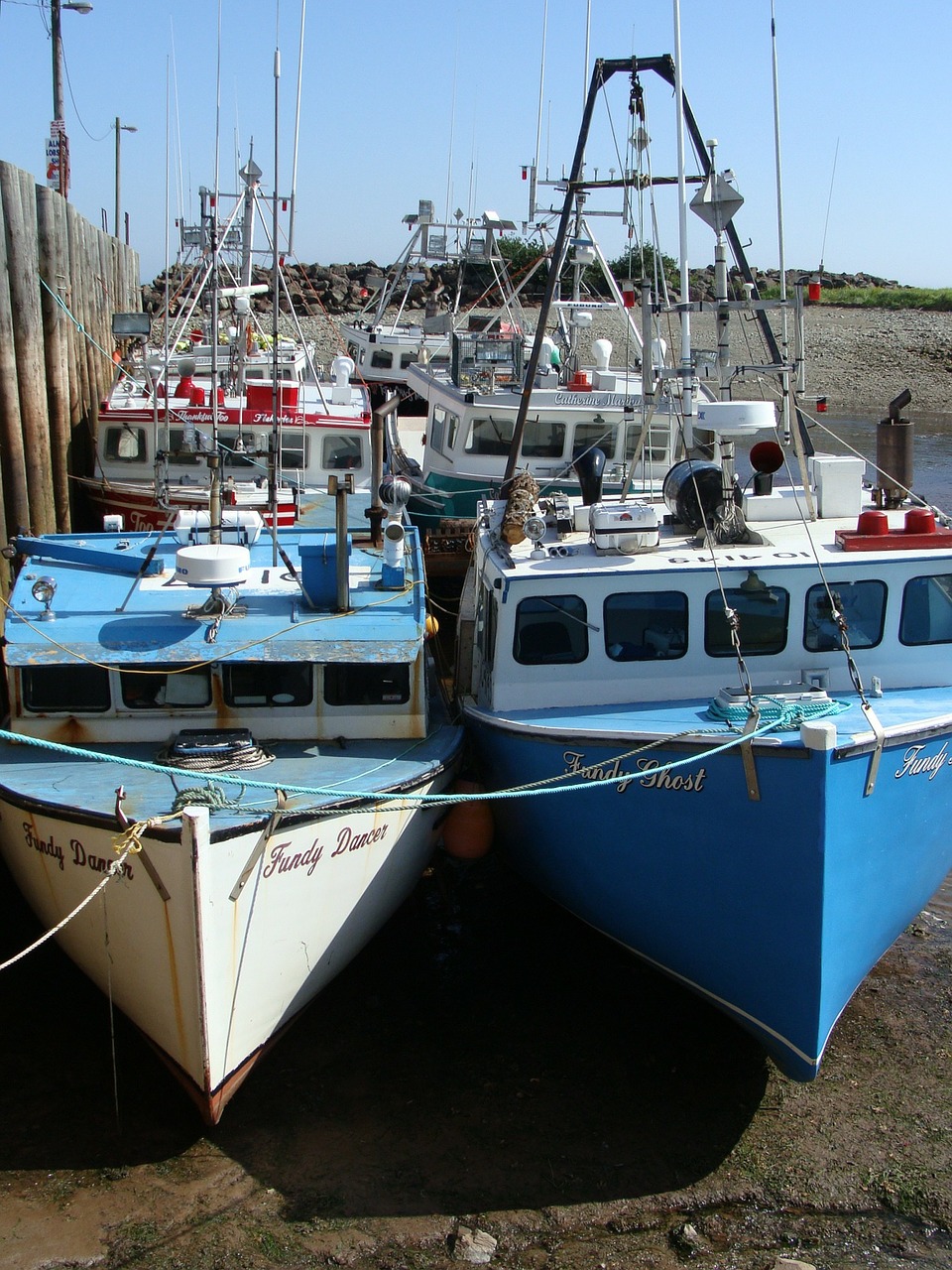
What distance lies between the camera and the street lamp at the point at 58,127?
25.0 m

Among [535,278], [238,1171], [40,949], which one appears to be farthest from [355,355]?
[238,1171]

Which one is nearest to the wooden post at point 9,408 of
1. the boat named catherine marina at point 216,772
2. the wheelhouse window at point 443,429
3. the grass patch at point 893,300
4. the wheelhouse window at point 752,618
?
the boat named catherine marina at point 216,772

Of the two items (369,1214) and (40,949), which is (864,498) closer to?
(369,1214)

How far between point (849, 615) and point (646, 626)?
4.80 feet

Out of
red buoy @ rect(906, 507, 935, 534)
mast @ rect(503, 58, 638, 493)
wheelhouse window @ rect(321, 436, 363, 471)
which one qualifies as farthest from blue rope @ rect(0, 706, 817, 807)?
wheelhouse window @ rect(321, 436, 363, 471)

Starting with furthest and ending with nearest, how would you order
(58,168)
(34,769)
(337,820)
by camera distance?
(58,168) < (34,769) < (337,820)

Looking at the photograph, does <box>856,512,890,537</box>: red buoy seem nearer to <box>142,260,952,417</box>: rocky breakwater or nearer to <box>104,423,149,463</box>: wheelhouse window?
<box>104,423,149,463</box>: wheelhouse window

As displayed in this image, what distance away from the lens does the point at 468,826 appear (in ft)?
30.0

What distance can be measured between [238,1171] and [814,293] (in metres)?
7.36

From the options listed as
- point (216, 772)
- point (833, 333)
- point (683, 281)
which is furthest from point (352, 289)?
point (216, 772)

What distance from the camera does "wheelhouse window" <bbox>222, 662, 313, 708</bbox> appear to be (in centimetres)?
824

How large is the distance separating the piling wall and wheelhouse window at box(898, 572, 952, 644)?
874 centimetres

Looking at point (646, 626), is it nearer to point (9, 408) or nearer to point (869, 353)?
point (9, 408)

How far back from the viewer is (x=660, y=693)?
831 centimetres
